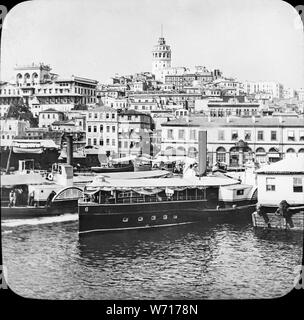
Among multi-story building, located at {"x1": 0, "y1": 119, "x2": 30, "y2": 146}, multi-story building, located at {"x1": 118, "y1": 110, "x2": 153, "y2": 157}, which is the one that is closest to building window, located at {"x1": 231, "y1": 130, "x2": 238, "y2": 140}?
multi-story building, located at {"x1": 118, "y1": 110, "x2": 153, "y2": 157}

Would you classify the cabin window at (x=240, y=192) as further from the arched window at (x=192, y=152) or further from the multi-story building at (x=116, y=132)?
the multi-story building at (x=116, y=132)

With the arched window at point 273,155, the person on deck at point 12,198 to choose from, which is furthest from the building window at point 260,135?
the person on deck at point 12,198

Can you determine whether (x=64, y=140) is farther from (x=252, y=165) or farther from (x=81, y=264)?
(x=252, y=165)

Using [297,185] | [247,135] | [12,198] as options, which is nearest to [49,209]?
[12,198]

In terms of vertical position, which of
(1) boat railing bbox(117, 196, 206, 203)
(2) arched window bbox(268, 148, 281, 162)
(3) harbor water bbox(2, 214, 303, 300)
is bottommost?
(3) harbor water bbox(2, 214, 303, 300)

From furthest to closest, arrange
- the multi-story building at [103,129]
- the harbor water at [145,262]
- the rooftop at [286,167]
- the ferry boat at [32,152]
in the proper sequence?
the multi-story building at [103,129] → the rooftop at [286,167] → the ferry boat at [32,152] → the harbor water at [145,262]

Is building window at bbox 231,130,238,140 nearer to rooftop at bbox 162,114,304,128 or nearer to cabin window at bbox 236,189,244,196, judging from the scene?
rooftop at bbox 162,114,304,128

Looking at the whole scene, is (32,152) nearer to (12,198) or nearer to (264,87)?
(12,198)

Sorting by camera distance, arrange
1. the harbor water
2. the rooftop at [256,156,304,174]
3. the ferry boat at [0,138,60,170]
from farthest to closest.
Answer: the rooftop at [256,156,304,174] < the ferry boat at [0,138,60,170] < the harbor water
